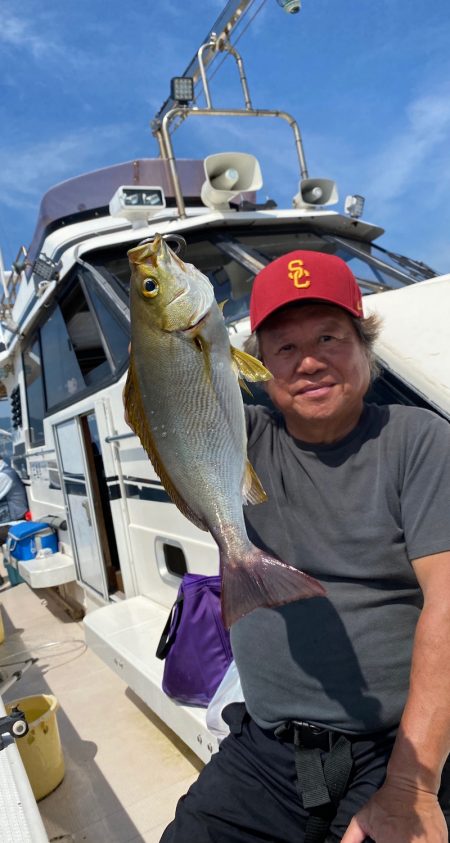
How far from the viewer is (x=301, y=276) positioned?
1.63 m

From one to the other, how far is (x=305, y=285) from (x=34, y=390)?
6.22 m

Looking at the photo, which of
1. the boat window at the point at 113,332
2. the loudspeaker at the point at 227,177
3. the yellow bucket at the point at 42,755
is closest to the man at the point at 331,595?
the yellow bucket at the point at 42,755

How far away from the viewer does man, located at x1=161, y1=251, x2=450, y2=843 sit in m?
1.48

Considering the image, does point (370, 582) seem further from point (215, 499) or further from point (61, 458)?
point (61, 458)

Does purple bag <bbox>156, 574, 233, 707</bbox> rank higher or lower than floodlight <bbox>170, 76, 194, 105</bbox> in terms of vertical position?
lower

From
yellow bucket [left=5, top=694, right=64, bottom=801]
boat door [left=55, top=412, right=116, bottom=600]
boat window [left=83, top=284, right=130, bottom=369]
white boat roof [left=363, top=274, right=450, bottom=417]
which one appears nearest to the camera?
white boat roof [left=363, top=274, right=450, bottom=417]

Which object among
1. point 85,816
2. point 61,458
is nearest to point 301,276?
point 85,816

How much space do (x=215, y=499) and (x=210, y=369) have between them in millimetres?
276

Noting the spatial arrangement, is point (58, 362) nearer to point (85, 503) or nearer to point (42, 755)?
point (85, 503)

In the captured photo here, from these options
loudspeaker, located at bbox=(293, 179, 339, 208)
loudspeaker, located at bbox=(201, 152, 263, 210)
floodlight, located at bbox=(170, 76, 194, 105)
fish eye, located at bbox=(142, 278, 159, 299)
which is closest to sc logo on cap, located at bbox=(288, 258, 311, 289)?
fish eye, located at bbox=(142, 278, 159, 299)

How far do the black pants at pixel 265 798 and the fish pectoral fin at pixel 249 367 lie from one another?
42.5 inches

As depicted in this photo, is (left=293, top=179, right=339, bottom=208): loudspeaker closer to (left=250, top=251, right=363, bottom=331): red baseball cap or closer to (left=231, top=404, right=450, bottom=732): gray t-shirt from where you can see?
(left=250, top=251, right=363, bottom=331): red baseball cap

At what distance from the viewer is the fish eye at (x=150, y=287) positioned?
118 centimetres

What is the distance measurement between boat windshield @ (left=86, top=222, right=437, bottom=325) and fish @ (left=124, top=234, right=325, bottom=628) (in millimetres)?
2718
